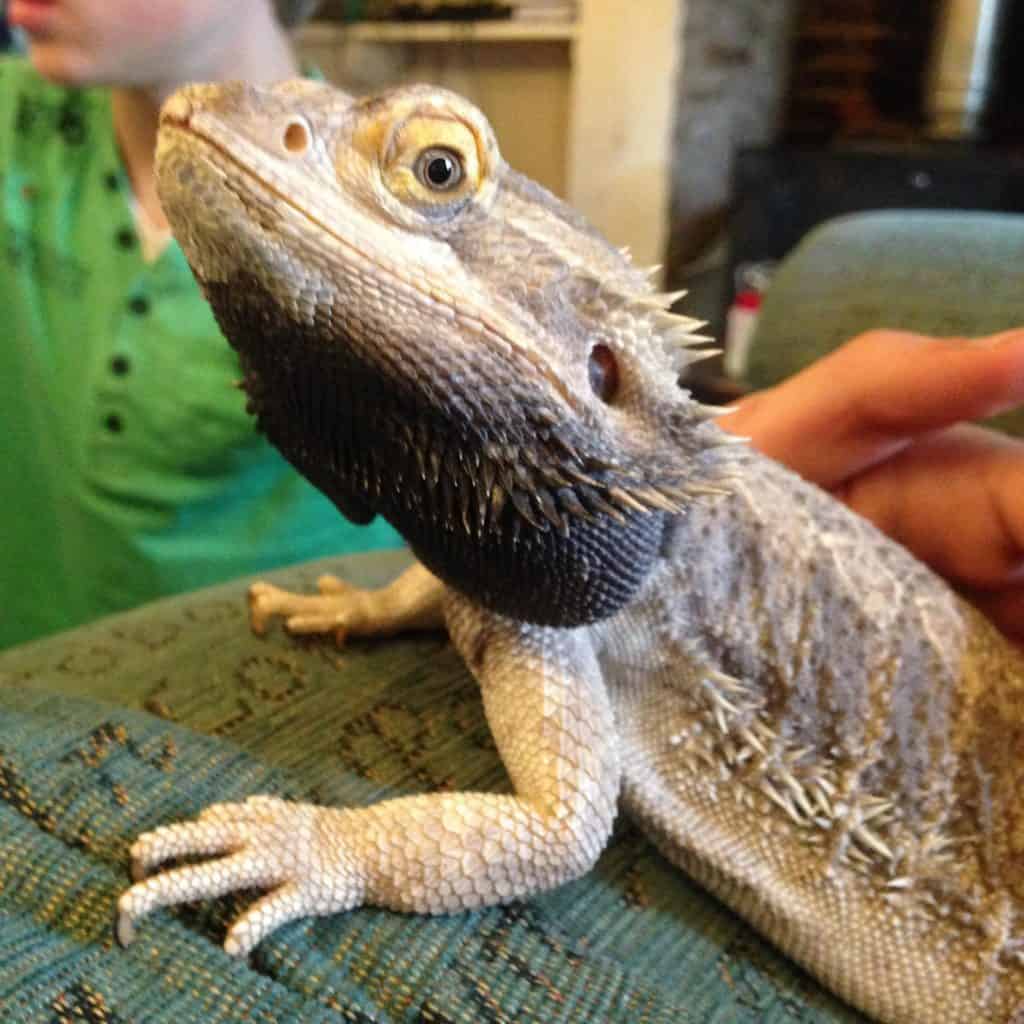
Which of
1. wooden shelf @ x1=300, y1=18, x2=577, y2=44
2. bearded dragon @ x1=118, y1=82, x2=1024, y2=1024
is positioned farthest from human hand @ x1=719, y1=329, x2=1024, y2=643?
wooden shelf @ x1=300, y1=18, x2=577, y2=44

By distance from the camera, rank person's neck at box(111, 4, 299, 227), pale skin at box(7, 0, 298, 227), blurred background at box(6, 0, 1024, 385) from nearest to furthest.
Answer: pale skin at box(7, 0, 298, 227) → person's neck at box(111, 4, 299, 227) → blurred background at box(6, 0, 1024, 385)

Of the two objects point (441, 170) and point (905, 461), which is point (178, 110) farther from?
point (905, 461)

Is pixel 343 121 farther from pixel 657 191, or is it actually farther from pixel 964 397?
pixel 657 191

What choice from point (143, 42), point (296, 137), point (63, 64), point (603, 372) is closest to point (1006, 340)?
point (603, 372)

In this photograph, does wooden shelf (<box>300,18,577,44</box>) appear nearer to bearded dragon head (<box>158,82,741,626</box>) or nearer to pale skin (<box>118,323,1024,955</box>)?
pale skin (<box>118,323,1024,955</box>)

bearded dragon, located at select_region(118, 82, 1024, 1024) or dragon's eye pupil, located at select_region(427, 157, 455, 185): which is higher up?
dragon's eye pupil, located at select_region(427, 157, 455, 185)

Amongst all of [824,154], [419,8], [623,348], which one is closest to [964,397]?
[623,348]

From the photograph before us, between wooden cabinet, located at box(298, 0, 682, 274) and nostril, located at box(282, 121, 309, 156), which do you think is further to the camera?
wooden cabinet, located at box(298, 0, 682, 274)
